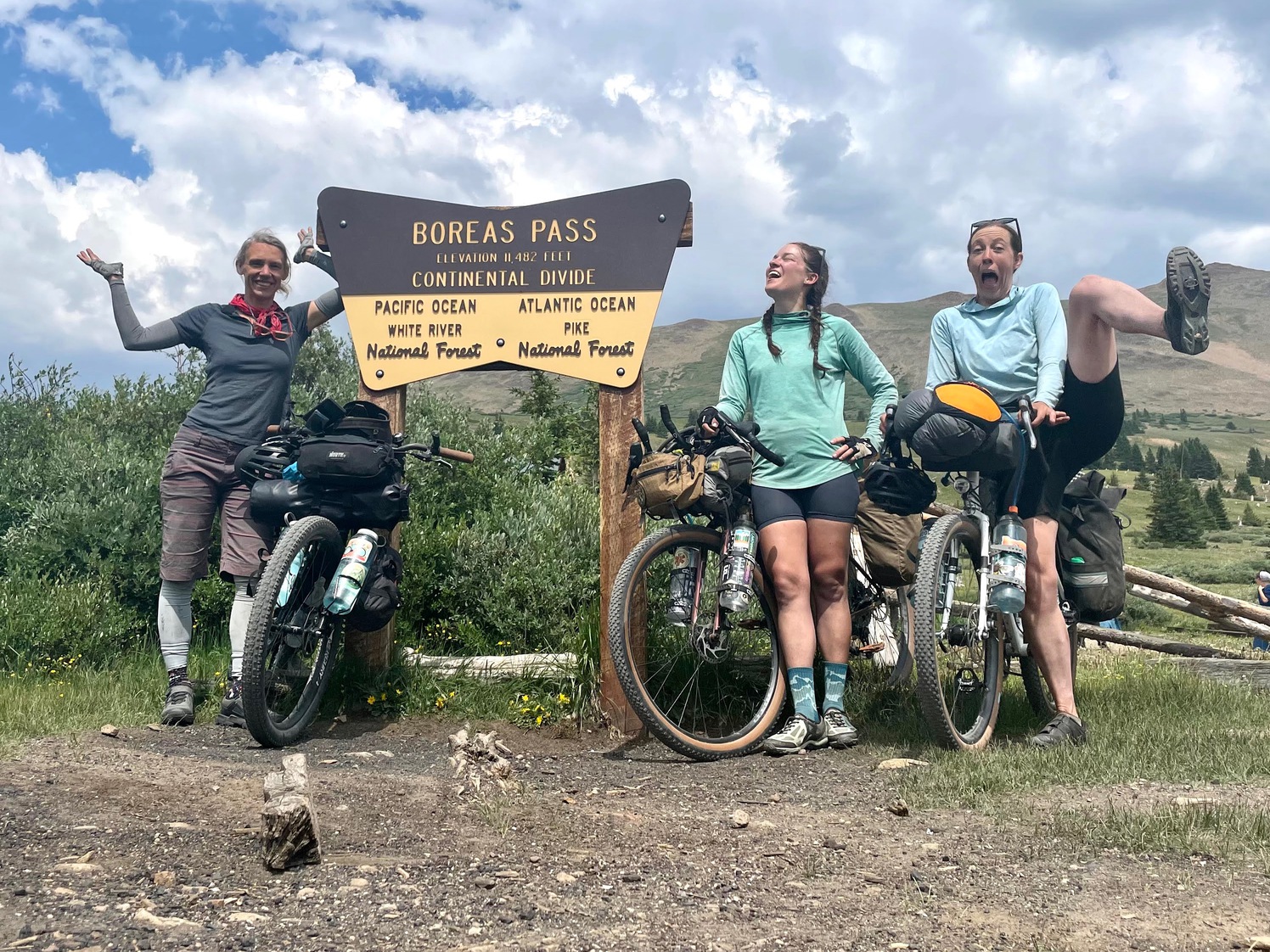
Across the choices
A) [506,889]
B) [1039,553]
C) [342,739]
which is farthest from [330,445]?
[1039,553]

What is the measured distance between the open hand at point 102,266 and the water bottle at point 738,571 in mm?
3875

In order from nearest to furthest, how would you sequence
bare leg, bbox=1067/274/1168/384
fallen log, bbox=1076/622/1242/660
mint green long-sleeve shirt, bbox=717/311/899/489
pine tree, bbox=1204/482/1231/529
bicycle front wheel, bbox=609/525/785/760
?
bare leg, bbox=1067/274/1168/384 < bicycle front wheel, bbox=609/525/785/760 < mint green long-sleeve shirt, bbox=717/311/899/489 < fallen log, bbox=1076/622/1242/660 < pine tree, bbox=1204/482/1231/529

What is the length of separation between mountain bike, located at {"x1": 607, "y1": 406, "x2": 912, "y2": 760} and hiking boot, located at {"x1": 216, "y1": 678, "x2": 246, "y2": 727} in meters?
1.97

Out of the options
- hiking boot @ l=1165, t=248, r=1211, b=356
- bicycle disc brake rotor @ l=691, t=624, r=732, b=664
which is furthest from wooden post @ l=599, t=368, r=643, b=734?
hiking boot @ l=1165, t=248, r=1211, b=356

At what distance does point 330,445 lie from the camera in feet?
16.4

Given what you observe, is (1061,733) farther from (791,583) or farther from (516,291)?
(516,291)

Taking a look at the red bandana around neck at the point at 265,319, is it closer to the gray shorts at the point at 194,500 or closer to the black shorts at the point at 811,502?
the gray shorts at the point at 194,500

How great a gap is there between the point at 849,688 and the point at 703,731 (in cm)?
90

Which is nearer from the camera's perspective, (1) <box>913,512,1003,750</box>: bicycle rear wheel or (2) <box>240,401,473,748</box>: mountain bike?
(1) <box>913,512,1003,750</box>: bicycle rear wheel

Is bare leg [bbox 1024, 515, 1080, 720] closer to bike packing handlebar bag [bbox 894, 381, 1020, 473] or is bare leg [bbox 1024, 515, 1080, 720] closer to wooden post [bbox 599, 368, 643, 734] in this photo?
bike packing handlebar bag [bbox 894, 381, 1020, 473]


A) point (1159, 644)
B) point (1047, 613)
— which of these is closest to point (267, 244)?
point (1047, 613)

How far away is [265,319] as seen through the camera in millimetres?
5891

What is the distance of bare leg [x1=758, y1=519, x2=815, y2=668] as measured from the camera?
4926 millimetres

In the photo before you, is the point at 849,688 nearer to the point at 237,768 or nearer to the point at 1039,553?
the point at 1039,553
